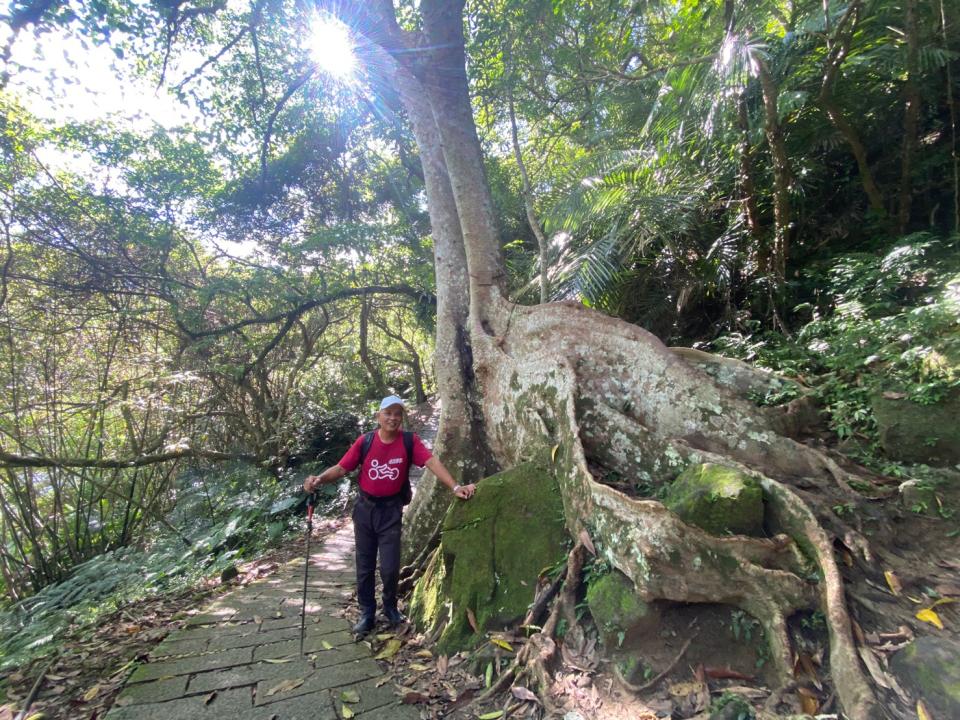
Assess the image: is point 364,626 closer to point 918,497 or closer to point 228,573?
point 228,573

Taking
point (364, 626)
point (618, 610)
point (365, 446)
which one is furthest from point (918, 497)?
point (364, 626)

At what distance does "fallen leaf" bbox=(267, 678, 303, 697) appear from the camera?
2663 mm

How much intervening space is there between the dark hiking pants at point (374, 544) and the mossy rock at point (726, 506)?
1.99 m

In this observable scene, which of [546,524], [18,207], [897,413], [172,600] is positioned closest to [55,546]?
[172,600]

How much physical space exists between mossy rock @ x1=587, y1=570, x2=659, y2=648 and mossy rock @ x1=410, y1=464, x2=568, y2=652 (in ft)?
1.49

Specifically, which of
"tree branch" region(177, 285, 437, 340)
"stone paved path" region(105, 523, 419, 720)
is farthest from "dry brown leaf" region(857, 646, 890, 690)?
"tree branch" region(177, 285, 437, 340)

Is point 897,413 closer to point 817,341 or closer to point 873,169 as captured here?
point 817,341

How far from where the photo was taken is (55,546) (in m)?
6.54

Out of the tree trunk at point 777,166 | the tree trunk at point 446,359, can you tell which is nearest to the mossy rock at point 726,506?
the tree trunk at point 446,359

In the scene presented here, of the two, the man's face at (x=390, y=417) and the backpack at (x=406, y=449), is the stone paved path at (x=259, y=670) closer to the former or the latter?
the backpack at (x=406, y=449)

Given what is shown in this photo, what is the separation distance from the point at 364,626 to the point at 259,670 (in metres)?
0.72

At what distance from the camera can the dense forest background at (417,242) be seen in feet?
13.9

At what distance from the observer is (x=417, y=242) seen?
35.0 ft

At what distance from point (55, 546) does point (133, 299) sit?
388cm
